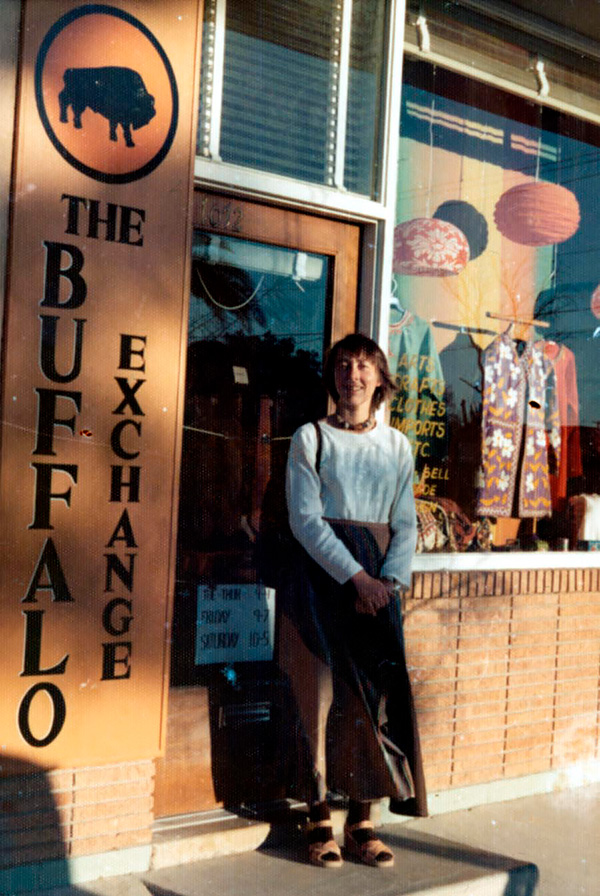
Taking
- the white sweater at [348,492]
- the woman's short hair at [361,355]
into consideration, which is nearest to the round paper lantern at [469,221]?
the woman's short hair at [361,355]

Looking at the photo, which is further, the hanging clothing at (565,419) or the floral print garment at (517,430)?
the hanging clothing at (565,419)

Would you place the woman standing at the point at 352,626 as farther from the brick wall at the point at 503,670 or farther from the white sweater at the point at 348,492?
the brick wall at the point at 503,670

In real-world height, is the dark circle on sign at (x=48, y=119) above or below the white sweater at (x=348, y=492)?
above

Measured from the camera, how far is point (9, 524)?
3365 mm

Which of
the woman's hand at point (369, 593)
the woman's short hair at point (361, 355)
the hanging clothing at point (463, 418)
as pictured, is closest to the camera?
the woman's hand at point (369, 593)

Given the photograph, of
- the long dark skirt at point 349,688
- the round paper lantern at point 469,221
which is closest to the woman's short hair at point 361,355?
the long dark skirt at point 349,688

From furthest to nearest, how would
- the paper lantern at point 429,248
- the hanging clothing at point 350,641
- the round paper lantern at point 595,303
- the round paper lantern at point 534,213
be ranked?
the round paper lantern at point 595,303, the round paper lantern at point 534,213, the paper lantern at point 429,248, the hanging clothing at point 350,641

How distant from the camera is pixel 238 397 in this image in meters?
4.38

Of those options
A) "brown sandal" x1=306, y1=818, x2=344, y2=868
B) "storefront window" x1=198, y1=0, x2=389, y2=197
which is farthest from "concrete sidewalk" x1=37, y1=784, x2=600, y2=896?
"storefront window" x1=198, y1=0, x2=389, y2=197

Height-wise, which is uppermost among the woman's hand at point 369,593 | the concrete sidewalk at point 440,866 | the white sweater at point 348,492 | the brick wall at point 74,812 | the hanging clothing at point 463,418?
the hanging clothing at point 463,418

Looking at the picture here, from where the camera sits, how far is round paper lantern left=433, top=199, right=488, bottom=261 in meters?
5.46

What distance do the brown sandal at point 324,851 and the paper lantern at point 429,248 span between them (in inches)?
100

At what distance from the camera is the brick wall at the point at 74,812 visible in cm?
343

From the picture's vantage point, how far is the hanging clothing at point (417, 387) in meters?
5.16
